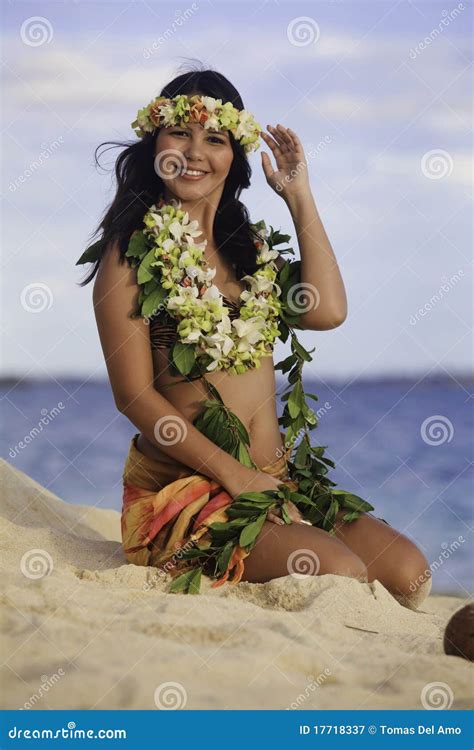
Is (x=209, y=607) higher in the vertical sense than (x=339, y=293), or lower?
lower

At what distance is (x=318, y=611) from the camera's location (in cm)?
375

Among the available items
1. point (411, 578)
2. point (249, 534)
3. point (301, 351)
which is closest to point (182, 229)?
point (301, 351)

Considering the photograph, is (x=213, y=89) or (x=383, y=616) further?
(x=213, y=89)

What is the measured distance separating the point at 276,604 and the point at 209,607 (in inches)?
15.1

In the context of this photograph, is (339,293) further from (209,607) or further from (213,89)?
(209,607)

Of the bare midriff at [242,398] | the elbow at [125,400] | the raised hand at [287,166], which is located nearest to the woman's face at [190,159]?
the raised hand at [287,166]

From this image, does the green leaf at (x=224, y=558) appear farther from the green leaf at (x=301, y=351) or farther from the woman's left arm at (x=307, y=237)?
the woman's left arm at (x=307, y=237)

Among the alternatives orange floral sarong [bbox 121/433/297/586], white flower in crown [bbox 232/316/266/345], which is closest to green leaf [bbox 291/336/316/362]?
white flower in crown [bbox 232/316/266/345]

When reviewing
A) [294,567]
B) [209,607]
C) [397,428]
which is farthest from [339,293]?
[397,428]

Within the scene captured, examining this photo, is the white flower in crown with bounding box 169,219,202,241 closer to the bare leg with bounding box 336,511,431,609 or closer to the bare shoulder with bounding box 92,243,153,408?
the bare shoulder with bounding box 92,243,153,408

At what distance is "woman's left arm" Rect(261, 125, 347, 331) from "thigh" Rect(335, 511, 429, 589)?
831 mm

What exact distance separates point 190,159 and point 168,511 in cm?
134

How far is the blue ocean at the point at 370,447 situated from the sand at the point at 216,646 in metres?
4.28

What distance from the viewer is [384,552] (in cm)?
441
